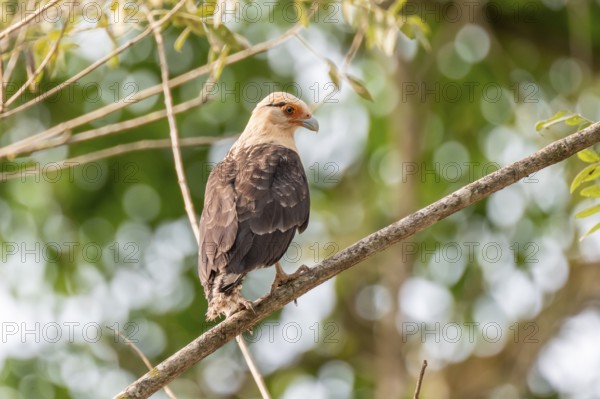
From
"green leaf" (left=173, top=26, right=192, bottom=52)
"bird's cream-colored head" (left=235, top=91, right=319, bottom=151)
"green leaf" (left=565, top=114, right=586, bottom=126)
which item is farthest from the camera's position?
"bird's cream-colored head" (left=235, top=91, right=319, bottom=151)

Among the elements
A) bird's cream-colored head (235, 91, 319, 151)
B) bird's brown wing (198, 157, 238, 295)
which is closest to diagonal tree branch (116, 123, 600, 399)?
bird's brown wing (198, 157, 238, 295)

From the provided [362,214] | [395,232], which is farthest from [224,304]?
[362,214]

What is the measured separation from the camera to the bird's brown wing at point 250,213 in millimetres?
5008

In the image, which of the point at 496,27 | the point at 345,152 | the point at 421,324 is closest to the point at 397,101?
the point at 345,152

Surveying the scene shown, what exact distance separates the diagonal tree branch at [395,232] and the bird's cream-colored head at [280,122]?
2228 mm

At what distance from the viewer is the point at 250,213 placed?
5254 mm

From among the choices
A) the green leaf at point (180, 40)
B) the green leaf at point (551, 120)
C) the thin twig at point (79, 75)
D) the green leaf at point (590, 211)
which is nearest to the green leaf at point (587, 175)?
the green leaf at point (590, 211)

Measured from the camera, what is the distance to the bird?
4.93 meters

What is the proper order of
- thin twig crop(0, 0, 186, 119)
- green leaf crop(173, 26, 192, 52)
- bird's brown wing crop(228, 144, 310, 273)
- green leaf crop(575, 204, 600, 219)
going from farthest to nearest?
1. green leaf crop(173, 26, 192, 52)
2. bird's brown wing crop(228, 144, 310, 273)
3. thin twig crop(0, 0, 186, 119)
4. green leaf crop(575, 204, 600, 219)

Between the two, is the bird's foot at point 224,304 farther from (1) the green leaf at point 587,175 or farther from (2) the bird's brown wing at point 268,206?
(1) the green leaf at point 587,175

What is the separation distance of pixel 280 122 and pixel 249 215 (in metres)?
1.37

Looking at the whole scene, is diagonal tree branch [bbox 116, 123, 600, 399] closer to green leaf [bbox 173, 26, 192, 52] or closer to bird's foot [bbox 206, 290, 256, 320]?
bird's foot [bbox 206, 290, 256, 320]

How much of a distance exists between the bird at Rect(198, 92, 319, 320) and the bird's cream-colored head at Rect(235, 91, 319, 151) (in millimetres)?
11

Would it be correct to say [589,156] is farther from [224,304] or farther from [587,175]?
[224,304]
